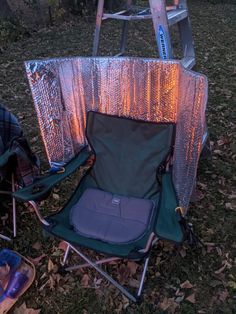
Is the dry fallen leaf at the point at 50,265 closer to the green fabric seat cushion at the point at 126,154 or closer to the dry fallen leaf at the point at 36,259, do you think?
the dry fallen leaf at the point at 36,259

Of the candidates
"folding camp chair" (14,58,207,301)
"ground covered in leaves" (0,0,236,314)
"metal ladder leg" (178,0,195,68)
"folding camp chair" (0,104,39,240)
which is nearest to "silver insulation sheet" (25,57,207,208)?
"folding camp chair" (14,58,207,301)

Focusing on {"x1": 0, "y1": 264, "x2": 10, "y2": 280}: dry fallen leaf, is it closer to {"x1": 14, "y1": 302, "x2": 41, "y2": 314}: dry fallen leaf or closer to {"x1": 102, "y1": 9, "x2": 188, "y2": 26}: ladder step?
{"x1": 14, "y1": 302, "x2": 41, "y2": 314}: dry fallen leaf

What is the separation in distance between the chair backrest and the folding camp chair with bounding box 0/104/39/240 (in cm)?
49

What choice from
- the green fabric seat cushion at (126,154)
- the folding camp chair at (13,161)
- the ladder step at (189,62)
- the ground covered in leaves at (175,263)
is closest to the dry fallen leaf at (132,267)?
the ground covered in leaves at (175,263)

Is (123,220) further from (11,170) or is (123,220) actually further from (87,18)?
(87,18)

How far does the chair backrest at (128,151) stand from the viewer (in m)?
2.75

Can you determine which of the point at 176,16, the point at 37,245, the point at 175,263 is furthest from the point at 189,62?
the point at 37,245

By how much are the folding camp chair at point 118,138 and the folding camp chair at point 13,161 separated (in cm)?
25

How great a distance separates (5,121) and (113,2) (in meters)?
7.01

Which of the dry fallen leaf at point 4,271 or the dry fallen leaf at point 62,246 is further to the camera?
the dry fallen leaf at point 62,246

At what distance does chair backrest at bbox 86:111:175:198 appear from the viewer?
2750mm

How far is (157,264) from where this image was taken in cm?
262

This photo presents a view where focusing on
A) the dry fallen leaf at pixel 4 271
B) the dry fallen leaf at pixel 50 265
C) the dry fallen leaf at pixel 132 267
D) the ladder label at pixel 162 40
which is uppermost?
the ladder label at pixel 162 40

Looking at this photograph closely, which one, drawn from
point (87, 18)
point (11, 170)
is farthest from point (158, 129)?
point (87, 18)
